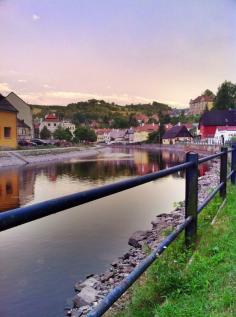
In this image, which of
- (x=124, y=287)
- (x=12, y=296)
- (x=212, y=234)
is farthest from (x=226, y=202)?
(x=124, y=287)

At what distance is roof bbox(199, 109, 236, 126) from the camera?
62188 mm

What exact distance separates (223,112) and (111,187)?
65297 millimetres

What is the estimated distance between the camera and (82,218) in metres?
9.88

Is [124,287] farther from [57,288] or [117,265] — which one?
[117,265]

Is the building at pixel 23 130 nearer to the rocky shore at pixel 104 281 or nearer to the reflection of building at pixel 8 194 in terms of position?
the reflection of building at pixel 8 194

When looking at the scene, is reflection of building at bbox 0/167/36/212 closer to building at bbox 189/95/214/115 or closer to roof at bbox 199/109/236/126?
roof at bbox 199/109/236/126

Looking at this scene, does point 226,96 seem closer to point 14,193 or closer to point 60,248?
point 14,193

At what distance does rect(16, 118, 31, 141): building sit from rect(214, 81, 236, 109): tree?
36329 mm

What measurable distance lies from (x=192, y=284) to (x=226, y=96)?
7344cm

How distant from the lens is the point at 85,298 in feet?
14.5

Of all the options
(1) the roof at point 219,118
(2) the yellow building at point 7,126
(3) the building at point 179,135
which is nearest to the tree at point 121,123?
(3) the building at point 179,135

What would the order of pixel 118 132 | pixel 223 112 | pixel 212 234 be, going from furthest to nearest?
pixel 118 132 < pixel 223 112 < pixel 212 234

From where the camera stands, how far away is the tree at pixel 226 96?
71.5 metres

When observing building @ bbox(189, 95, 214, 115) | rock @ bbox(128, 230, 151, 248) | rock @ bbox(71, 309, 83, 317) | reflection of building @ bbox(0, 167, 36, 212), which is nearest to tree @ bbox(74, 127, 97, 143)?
building @ bbox(189, 95, 214, 115)
